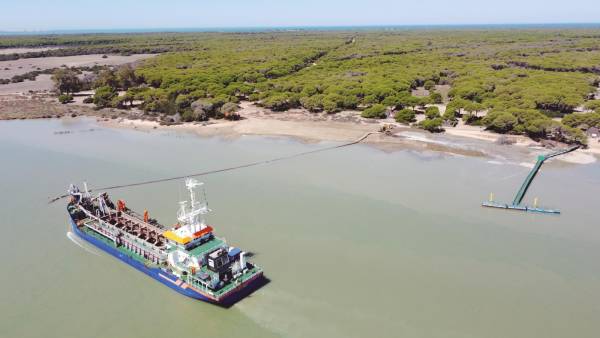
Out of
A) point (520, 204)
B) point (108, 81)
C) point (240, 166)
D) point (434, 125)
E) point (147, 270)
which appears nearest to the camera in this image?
point (147, 270)

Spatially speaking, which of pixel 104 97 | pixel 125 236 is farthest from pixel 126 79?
pixel 125 236

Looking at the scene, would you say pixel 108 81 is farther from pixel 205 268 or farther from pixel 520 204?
pixel 520 204

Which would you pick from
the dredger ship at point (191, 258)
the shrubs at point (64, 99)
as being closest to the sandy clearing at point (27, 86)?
the shrubs at point (64, 99)

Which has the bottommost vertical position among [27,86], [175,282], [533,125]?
[175,282]

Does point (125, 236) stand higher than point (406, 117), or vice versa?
point (406, 117)

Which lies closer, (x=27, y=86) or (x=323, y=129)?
(x=323, y=129)

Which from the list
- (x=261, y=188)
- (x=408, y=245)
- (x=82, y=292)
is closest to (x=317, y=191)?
(x=261, y=188)

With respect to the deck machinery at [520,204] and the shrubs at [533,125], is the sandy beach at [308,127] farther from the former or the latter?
the deck machinery at [520,204]

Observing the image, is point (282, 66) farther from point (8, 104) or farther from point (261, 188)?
point (261, 188)

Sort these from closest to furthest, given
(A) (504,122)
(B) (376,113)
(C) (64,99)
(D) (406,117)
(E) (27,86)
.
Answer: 1. (A) (504,122)
2. (D) (406,117)
3. (B) (376,113)
4. (C) (64,99)
5. (E) (27,86)

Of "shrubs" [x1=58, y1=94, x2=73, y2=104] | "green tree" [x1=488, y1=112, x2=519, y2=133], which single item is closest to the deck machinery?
"green tree" [x1=488, y1=112, x2=519, y2=133]
